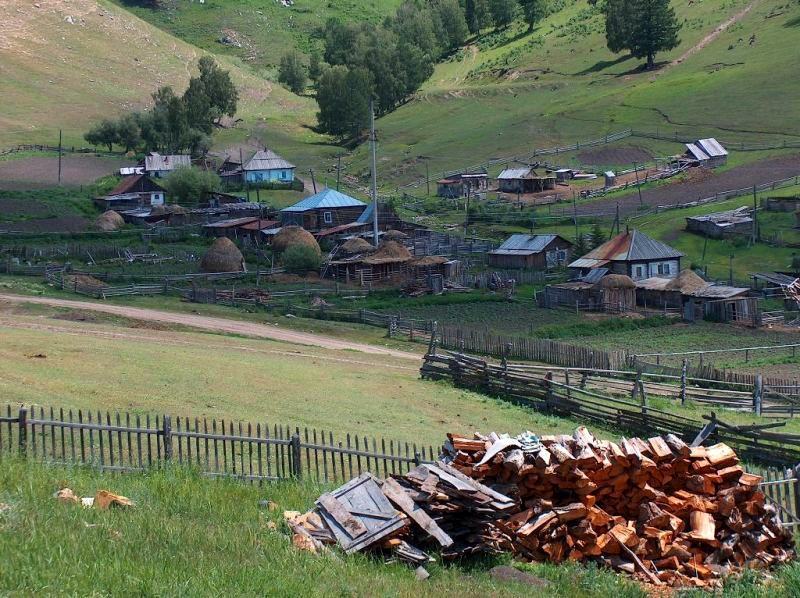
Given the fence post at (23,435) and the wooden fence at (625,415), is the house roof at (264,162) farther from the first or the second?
the fence post at (23,435)

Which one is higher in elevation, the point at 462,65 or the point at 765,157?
the point at 462,65

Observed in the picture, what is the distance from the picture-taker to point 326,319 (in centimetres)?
5859

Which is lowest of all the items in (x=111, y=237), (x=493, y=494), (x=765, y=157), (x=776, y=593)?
(x=776, y=593)

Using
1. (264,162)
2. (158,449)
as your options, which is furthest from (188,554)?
(264,162)

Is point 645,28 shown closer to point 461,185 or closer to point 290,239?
point 461,185

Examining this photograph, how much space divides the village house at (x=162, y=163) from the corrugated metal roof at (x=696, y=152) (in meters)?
49.3

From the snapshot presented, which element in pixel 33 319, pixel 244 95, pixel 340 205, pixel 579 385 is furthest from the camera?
pixel 244 95

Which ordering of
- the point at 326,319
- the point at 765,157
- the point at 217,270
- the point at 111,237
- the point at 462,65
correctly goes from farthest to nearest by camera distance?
the point at 462,65
the point at 765,157
the point at 111,237
the point at 217,270
the point at 326,319

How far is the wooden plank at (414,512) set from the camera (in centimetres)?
1534

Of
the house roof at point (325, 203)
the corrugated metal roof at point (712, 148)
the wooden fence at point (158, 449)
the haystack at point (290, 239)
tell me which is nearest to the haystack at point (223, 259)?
the haystack at point (290, 239)

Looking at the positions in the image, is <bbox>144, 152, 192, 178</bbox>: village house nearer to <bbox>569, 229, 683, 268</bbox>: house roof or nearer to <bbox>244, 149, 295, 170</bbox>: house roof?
<bbox>244, 149, 295, 170</bbox>: house roof

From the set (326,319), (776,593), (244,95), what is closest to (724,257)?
(326,319)

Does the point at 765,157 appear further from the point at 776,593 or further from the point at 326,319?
the point at 776,593

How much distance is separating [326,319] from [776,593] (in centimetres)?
4392
